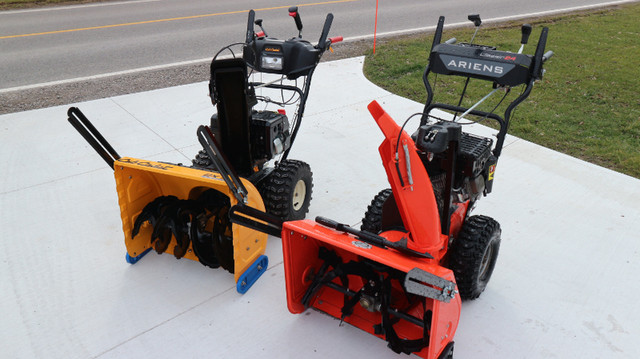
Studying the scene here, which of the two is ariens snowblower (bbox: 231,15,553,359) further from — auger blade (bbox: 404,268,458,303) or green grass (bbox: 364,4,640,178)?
green grass (bbox: 364,4,640,178)

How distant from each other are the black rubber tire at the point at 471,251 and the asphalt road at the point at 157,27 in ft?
21.3

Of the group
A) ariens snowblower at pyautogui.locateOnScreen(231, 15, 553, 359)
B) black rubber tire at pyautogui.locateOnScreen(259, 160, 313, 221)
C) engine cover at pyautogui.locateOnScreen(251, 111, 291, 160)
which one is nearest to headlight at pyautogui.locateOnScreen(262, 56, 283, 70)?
engine cover at pyautogui.locateOnScreen(251, 111, 291, 160)

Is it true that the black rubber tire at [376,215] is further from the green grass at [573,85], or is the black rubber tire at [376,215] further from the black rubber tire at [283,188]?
the green grass at [573,85]

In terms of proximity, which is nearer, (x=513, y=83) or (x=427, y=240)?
(x=427, y=240)

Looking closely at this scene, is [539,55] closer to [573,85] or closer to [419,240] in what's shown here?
[419,240]

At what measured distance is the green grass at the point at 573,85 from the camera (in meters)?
5.36

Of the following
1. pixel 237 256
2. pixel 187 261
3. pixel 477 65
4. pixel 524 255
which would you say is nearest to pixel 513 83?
pixel 477 65

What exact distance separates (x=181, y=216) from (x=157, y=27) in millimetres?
8744

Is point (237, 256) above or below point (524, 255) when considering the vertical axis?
above

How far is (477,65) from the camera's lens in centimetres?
279

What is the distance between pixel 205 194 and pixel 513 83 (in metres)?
2.09

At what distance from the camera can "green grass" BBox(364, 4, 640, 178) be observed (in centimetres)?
536

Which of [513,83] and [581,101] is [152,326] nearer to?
[513,83]

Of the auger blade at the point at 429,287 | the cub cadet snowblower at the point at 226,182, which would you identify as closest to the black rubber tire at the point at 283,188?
the cub cadet snowblower at the point at 226,182
